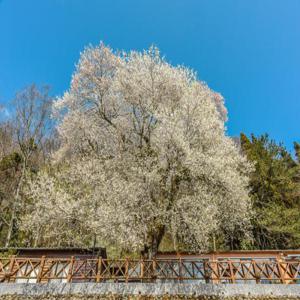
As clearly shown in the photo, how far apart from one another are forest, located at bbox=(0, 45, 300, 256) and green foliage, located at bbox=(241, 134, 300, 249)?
11 centimetres

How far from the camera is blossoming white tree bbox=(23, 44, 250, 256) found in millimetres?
9609

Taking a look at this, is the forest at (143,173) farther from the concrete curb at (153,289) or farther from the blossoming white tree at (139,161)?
the concrete curb at (153,289)

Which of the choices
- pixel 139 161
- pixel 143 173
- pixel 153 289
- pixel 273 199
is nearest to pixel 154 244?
pixel 153 289

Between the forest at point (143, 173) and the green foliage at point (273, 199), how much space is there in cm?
11

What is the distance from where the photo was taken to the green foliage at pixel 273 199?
17062 millimetres

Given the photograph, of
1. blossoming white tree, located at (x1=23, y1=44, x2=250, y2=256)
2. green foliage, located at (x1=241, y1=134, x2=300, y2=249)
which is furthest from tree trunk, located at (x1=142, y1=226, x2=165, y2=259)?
green foliage, located at (x1=241, y1=134, x2=300, y2=249)

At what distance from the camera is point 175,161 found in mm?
10047

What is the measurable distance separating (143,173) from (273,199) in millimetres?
14595

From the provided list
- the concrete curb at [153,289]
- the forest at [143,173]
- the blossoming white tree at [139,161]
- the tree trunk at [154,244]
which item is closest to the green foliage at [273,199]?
the forest at [143,173]

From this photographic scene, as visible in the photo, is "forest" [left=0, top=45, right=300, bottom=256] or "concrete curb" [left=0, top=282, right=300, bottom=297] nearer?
"concrete curb" [left=0, top=282, right=300, bottom=297]

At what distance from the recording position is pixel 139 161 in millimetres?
10688

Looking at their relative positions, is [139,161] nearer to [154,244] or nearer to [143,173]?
[143,173]

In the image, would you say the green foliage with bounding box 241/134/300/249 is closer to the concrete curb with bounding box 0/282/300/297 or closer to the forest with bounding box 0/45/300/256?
the forest with bounding box 0/45/300/256

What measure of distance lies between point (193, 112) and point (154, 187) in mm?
4334
